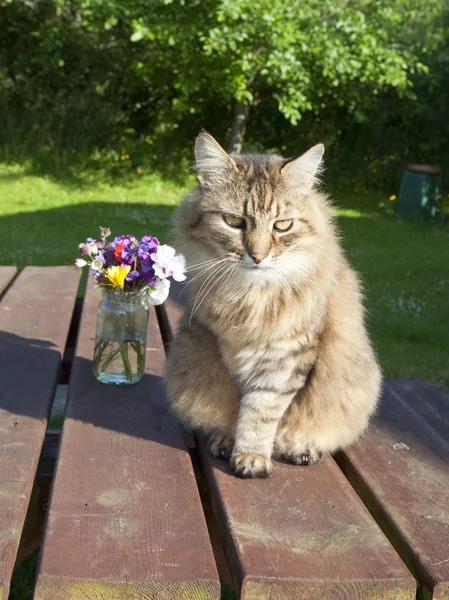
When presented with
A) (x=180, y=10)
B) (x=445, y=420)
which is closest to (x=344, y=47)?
(x=180, y=10)

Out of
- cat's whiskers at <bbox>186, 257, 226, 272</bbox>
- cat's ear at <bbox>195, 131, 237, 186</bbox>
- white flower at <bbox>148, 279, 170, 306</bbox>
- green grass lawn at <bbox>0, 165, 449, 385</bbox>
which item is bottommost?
green grass lawn at <bbox>0, 165, 449, 385</bbox>

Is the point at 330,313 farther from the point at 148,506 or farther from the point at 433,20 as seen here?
the point at 433,20

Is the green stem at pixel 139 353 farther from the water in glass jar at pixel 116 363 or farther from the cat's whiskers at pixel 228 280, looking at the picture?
the cat's whiskers at pixel 228 280

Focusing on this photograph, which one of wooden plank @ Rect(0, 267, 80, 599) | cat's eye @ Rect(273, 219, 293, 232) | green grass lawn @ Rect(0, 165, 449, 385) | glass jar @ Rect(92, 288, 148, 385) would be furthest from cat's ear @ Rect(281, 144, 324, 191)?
green grass lawn @ Rect(0, 165, 449, 385)

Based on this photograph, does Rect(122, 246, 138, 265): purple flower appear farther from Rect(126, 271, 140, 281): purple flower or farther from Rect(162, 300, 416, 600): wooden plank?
Rect(162, 300, 416, 600): wooden plank

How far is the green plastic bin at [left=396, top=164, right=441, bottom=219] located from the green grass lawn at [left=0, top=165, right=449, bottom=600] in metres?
0.30

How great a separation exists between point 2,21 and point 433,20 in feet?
21.9

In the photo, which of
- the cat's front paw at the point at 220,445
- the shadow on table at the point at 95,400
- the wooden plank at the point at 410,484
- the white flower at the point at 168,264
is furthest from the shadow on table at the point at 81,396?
the wooden plank at the point at 410,484

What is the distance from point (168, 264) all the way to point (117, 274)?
0.20 meters

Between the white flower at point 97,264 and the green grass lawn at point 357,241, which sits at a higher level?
the white flower at point 97,264

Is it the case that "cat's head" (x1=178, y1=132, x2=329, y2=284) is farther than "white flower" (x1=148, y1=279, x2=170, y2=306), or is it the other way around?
"white flower" (x1=148, y1=279, x2=170, y2=306)

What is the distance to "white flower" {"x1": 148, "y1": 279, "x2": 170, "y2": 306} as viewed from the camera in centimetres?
232

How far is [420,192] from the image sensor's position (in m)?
9.28

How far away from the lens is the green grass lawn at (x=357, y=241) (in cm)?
443
